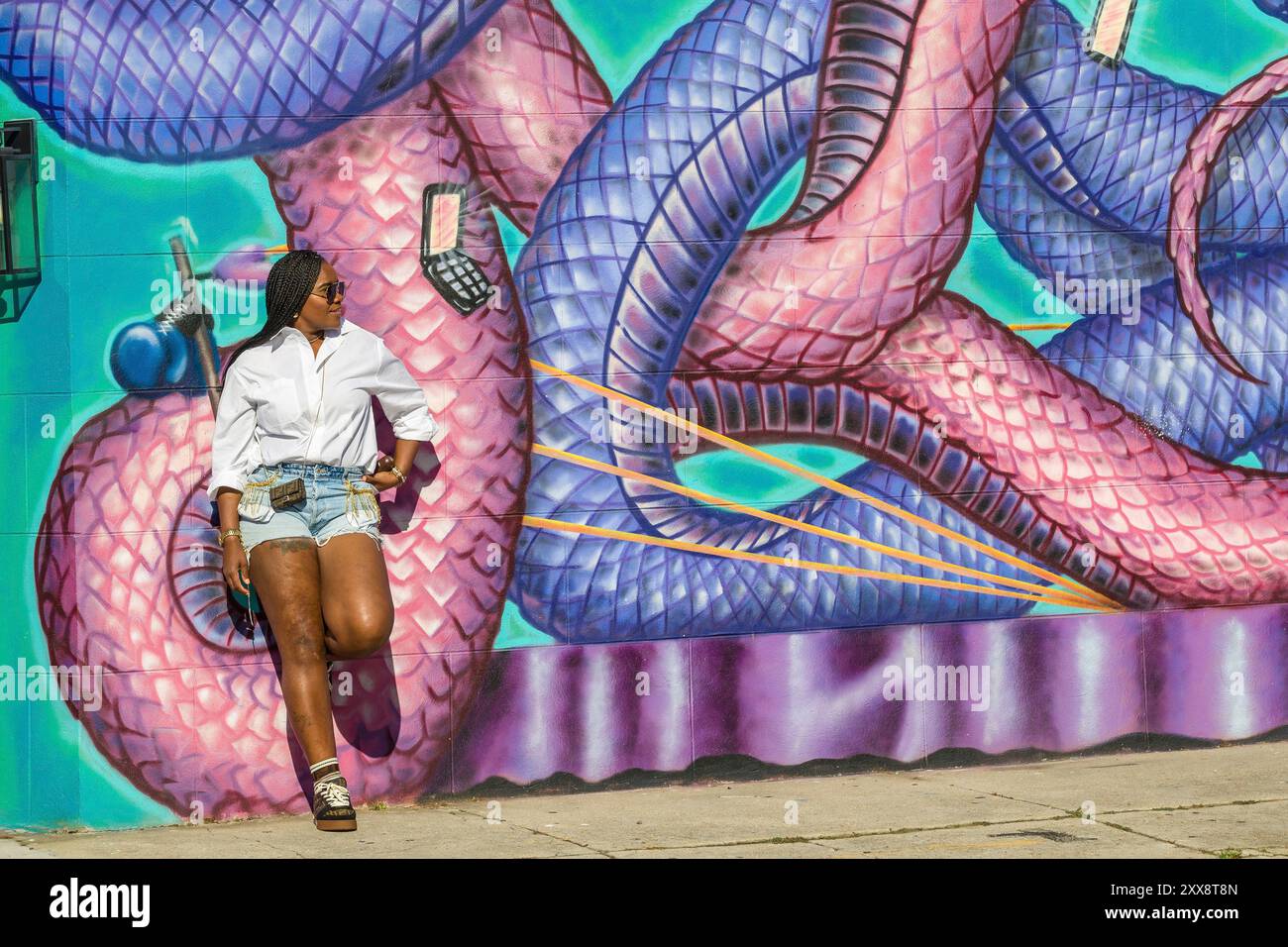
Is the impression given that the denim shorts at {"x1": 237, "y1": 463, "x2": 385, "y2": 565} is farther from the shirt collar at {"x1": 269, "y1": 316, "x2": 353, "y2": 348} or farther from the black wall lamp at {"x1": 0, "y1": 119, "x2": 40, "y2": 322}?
the black wall lamp at {"x1": 0, "y1": 119, "x2": 40, "y2": 322}

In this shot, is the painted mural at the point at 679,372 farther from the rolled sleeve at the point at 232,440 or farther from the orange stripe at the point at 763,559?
the rolled sleeve at the point at 232,440

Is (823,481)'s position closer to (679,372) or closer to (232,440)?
(679,372)

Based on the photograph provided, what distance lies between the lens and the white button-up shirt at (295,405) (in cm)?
656

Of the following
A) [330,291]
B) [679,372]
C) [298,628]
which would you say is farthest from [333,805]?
[679,372]

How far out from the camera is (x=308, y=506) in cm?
659

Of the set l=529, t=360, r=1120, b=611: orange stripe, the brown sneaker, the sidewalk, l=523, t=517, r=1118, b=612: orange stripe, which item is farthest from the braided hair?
the sidewalk

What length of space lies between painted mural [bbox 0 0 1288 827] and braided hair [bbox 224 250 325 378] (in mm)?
220

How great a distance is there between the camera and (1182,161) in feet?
25.6

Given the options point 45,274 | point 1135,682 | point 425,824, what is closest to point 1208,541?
point 1135,682

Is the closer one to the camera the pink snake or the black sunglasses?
the black sunglasses

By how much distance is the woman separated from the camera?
6535 millimetres

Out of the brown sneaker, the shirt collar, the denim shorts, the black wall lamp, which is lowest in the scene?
the brown sneaker

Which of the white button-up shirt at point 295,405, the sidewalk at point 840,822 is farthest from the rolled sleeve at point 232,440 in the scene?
the sidewalk at point 840,822

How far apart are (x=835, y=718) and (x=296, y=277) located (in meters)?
2.88
